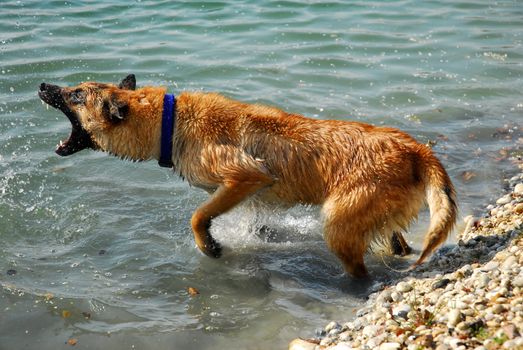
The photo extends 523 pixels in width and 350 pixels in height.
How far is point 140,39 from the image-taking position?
41.1 ft

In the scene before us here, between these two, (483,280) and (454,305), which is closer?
(454,305)

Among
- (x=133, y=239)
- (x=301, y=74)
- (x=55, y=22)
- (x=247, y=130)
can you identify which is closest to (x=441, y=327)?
(x=247, y=130)

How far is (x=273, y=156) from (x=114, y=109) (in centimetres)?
150

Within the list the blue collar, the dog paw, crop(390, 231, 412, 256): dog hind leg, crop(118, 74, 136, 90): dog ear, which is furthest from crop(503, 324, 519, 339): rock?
crop(118, 74, 136, 90): dog ear

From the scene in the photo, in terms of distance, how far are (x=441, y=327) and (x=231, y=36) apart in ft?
31.0

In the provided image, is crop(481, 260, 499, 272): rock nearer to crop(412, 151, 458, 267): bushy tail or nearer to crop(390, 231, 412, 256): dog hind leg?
crop(412, 151, 458, 267): bushy tail

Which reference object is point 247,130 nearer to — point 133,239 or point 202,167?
point 202,167

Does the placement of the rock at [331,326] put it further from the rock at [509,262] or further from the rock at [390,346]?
the rock at [509,262]

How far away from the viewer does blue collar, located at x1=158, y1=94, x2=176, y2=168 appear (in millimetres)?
6000

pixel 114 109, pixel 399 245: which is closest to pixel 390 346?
pixel 399 245

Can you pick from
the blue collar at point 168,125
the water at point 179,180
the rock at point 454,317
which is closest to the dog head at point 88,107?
the blue collar at point 168,125

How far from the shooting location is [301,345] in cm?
484

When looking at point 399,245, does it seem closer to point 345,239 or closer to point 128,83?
point 345,239

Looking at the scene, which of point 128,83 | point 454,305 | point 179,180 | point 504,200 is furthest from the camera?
point 179,180
